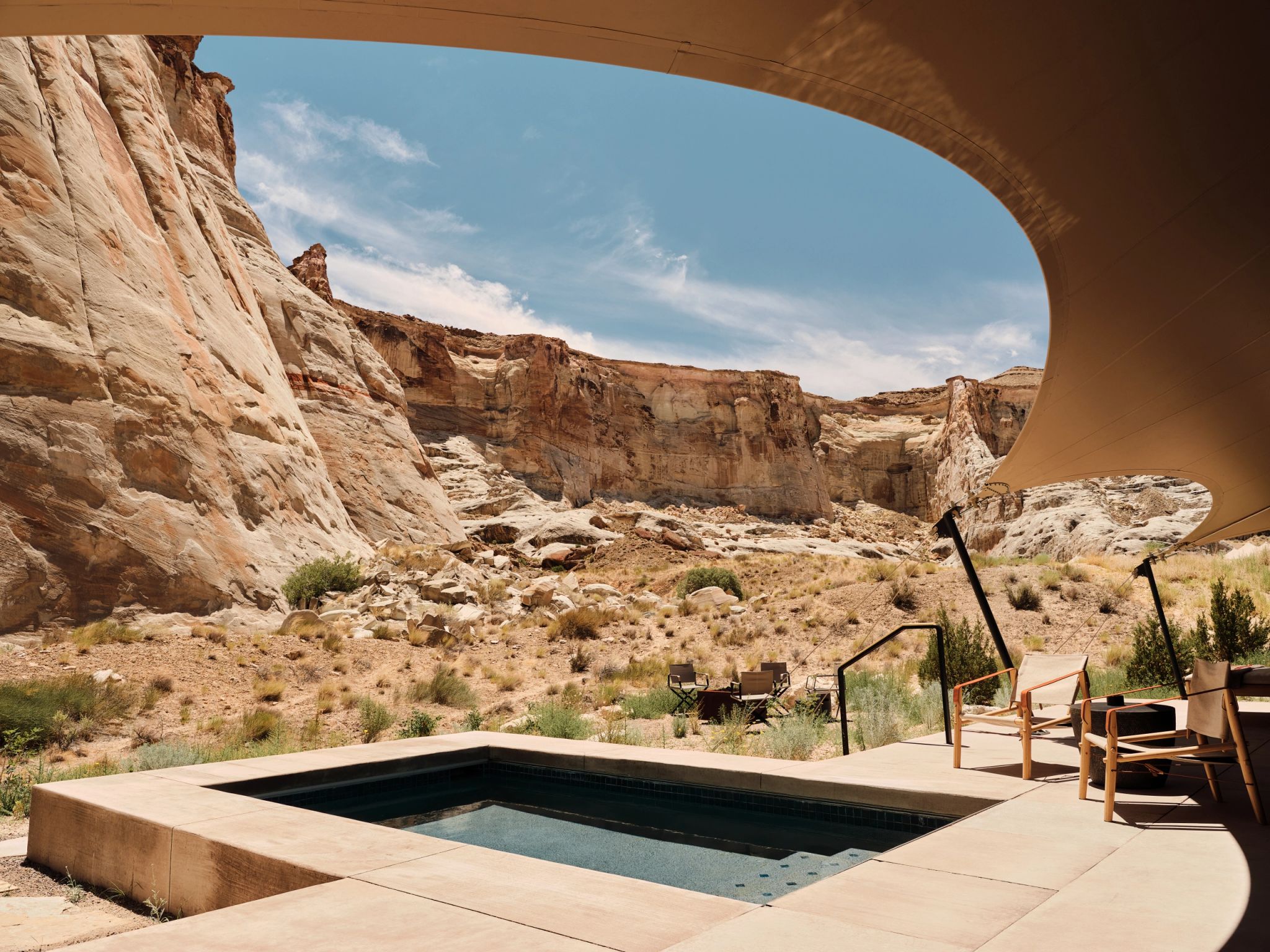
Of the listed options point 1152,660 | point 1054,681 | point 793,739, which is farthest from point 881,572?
point 1054,681

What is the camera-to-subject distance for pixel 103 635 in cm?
1259

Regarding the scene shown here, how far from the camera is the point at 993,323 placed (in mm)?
66938

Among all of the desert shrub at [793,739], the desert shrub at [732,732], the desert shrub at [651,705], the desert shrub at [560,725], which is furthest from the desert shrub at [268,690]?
the desert shrub at [793,739]

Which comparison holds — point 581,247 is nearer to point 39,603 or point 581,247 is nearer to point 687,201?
point 687,201

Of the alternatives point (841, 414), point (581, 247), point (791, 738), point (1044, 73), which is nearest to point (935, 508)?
point (841, 414)

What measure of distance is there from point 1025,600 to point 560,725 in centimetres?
1241

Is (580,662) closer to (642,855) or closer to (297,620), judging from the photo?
(297,620)

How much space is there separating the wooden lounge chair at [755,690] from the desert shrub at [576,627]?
8090 millimetres

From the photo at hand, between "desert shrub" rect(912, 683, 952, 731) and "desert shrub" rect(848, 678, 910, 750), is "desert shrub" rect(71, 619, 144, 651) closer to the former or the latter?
"desert shrub" rect(848, 678, 910, 750)

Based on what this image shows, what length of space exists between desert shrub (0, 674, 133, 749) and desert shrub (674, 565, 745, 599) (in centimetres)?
1513

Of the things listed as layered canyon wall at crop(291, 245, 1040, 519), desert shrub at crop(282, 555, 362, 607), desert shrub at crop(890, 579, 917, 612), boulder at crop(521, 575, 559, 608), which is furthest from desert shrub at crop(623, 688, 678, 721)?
layered canyon wall at crop(291, 245, 1040, 519)

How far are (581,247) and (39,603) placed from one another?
5362 centimetres

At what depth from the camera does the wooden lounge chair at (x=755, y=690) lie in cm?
1028

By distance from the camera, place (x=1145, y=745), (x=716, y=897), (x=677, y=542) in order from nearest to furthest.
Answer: (x=716, y=897) → (x=1145, y=745) → (x=677, y=542)
